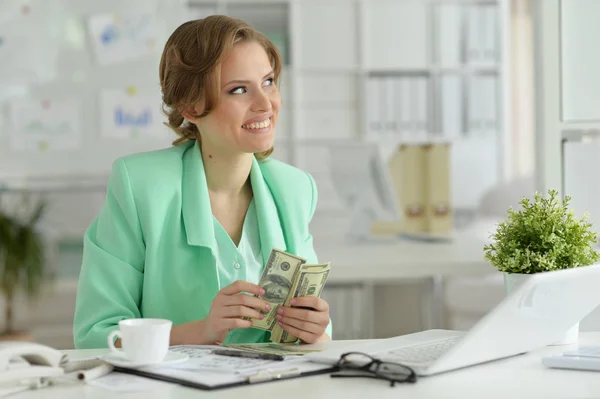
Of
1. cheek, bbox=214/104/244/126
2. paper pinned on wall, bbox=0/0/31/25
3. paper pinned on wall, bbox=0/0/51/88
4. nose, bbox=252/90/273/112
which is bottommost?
cheek, bbox=214/104/244/126

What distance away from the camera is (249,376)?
108 cm

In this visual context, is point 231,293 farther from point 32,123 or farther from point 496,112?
point 496,112


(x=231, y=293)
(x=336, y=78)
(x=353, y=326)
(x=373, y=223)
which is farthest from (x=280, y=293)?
(x=336, y=78)

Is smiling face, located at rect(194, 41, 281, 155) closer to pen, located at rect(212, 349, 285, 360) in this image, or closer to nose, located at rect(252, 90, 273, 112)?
nose, located at rect(252, 90, 273, 112)

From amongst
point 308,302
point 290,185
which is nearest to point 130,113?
point 290,185

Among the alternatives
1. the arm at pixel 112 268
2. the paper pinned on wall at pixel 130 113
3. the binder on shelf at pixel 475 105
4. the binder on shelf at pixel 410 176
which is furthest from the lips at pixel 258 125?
the binder on shelf at pixel 475 105

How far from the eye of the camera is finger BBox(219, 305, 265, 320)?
1.42 metres

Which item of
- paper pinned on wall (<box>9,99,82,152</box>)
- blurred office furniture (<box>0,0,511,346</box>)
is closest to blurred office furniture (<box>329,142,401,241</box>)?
blurred office furniture (<box>0,0,511,346</box>)

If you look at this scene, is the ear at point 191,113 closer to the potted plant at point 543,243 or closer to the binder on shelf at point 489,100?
the potted plant at point 543,243

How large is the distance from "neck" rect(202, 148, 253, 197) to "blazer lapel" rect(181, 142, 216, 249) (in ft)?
0.11

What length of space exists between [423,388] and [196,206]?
27.1 inches

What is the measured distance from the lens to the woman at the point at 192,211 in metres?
1.57

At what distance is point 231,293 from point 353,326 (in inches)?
131

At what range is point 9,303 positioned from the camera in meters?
4.50
